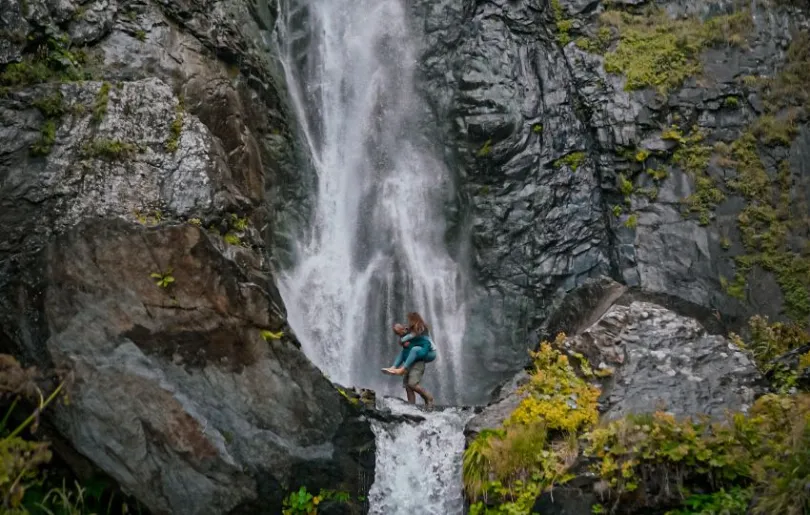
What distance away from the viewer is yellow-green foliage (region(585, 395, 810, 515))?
6777 millimetres

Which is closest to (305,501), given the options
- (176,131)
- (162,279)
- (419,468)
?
(419,468)

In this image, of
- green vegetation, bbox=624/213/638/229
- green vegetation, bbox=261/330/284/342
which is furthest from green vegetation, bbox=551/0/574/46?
green vegetation, bbox=261/330/284/342

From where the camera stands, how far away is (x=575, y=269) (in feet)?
47.6

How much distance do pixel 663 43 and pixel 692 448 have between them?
1232cm

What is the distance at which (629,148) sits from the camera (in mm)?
15133

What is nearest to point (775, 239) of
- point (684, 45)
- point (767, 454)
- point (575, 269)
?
point (575, 269)

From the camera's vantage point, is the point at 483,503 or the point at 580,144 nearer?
the point at 483,503

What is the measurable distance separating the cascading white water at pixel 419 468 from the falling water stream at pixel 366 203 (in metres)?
4.59

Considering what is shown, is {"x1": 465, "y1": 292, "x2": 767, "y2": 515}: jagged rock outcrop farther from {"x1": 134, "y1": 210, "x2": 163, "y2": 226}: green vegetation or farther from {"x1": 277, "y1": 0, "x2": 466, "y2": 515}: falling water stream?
{"x1": 277, "y1": 0, "x2": 466, "y2": 515}: falling water stream

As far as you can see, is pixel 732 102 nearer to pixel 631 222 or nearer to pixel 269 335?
pixel 631 222

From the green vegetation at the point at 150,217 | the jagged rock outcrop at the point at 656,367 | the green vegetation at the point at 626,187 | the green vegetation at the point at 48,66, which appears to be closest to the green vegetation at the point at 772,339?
the jagged rock outcrop at the point at 656,367

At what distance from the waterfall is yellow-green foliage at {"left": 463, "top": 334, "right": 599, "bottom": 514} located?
5.82 m

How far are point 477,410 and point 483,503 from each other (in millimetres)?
2068

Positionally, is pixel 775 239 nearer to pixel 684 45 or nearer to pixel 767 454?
pixel 684 45
